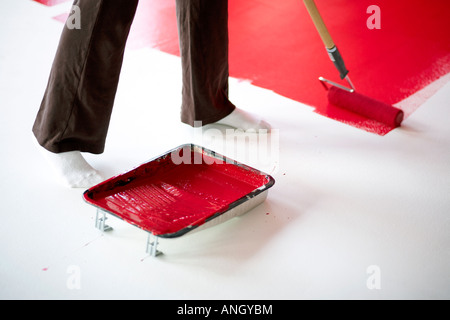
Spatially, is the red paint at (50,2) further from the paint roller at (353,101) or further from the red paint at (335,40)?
the paint roller at (353,101)

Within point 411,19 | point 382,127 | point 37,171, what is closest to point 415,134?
point 382,127

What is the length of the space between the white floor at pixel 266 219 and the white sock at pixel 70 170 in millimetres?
31

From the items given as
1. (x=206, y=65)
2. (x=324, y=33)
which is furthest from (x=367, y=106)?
(x=206, y=65)

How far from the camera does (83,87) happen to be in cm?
152

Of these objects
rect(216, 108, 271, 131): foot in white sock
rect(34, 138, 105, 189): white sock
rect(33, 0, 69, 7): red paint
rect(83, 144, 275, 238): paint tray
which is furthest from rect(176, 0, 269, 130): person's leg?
rect(33, 0, 69, 7): red paint

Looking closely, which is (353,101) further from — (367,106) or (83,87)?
(83,87)

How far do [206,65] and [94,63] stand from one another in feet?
1.41

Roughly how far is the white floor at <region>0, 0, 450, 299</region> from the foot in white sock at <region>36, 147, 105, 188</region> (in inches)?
1.2

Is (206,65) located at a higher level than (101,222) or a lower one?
higher

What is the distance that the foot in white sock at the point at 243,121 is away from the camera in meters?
1.95

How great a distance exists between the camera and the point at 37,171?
1.67 metres

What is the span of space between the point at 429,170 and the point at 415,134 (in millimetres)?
236

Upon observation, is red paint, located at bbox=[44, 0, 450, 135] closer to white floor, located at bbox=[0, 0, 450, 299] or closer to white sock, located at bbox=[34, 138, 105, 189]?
white floor, located at bbox=[0, 0, 450, 299]

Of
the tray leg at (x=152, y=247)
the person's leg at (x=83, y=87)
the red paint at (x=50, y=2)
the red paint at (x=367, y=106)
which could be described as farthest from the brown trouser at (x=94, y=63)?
the red paint at (x=50, y=2)
